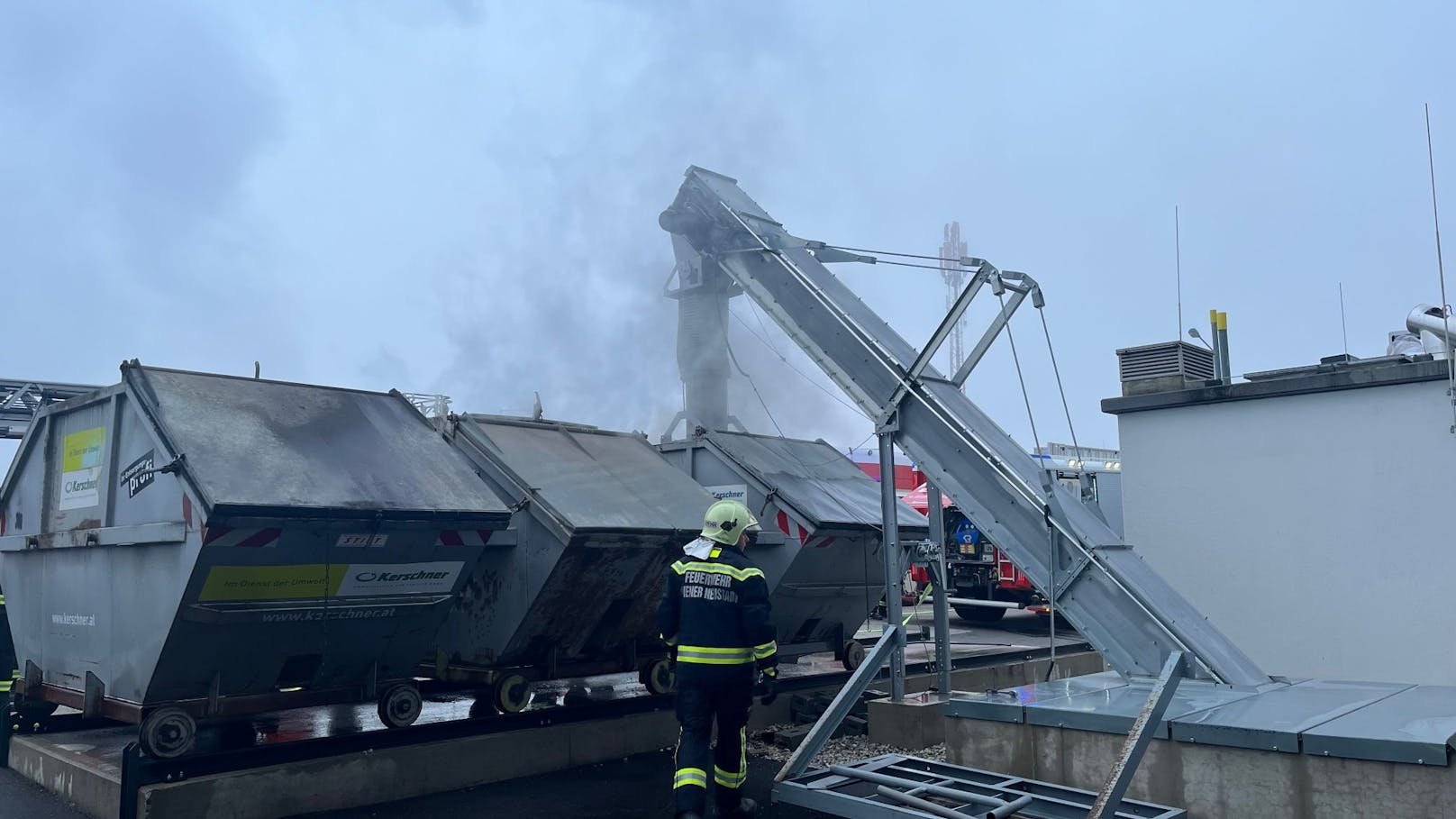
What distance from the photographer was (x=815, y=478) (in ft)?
33.9

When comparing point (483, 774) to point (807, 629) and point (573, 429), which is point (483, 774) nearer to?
point (573, 429)

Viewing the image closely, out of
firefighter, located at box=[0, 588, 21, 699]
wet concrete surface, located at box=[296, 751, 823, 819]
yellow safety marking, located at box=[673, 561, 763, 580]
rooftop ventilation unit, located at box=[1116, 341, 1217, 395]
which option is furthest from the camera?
rooftop ventilation unit, located at box=[1116, 341, 1217, 395]

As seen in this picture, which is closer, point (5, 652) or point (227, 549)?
point (227, 549)

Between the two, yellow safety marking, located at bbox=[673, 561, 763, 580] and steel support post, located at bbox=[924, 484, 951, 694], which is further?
steel support post, located at bbox=[924, 484, 951, 694]

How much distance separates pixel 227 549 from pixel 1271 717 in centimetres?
532

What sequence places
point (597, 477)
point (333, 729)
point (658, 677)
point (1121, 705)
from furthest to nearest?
1. point (658, 677)
2. point (597, 477)
3. point (333, 729)
4. point (1121, 705)

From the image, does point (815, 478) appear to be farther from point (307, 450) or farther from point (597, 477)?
point (307, 450)

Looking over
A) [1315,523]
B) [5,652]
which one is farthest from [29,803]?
[1315,523]

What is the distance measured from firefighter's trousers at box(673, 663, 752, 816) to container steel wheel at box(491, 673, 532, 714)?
8.06 feet

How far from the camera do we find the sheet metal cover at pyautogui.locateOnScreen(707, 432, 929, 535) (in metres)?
9.55

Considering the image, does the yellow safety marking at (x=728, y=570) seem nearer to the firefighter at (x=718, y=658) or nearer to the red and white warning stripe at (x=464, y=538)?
the firefighter at (x=718, y=658)

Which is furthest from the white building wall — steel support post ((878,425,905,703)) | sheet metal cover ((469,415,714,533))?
sheet metal cover ((469,415,714,533))

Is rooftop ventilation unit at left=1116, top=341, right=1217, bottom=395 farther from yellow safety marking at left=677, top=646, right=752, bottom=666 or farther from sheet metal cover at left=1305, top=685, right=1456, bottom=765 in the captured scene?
yellow safety marking at left=677, top=646, right=752, bottom=666

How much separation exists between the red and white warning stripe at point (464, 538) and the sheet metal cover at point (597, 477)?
67cm
